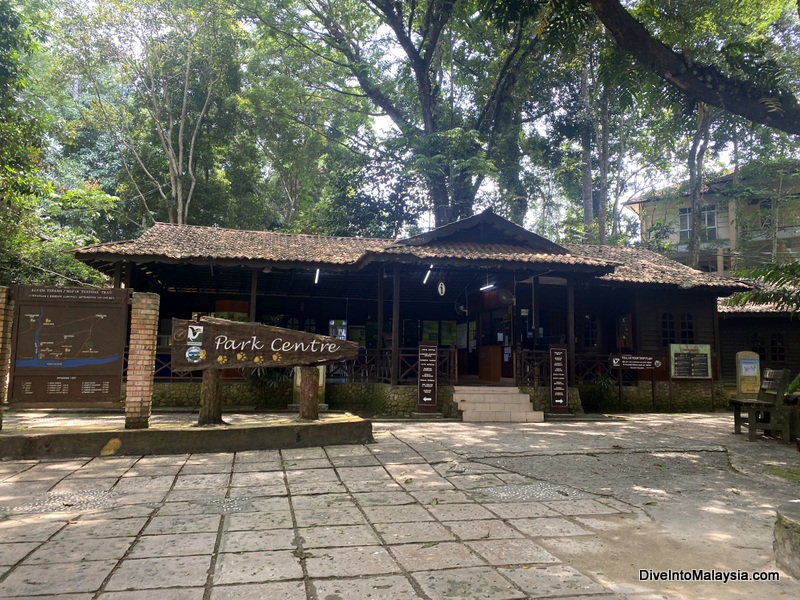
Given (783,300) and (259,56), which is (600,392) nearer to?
(783,300)

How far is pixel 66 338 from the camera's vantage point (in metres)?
6.99

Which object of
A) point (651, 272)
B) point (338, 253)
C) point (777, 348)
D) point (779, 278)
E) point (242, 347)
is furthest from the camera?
point (777, 348)

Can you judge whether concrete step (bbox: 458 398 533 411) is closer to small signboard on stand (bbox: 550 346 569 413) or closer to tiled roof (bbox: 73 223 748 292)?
small signboard on stand (bbox: 550 346 569 413)

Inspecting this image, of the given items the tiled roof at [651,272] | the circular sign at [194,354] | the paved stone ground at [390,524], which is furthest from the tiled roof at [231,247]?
the tiled roof at [651,272]

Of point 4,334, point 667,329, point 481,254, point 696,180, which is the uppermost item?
point 696,180

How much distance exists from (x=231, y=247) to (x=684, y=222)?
81.0ft

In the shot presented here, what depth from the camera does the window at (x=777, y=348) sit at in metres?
16.6

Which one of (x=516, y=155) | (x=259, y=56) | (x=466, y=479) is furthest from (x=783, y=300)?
(x=259, y=56)

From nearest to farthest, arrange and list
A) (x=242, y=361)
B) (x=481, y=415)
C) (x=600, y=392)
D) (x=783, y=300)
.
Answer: (x=783, y=300) → (x=242, y=361) → (x=481, y=415) → (x=600, y=392)

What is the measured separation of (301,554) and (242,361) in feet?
14.7

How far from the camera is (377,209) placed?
77.9 feet

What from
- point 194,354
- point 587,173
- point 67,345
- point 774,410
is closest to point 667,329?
point 774,410

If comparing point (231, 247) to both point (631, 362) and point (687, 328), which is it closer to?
point (631, 362)

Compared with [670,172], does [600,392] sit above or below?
below
